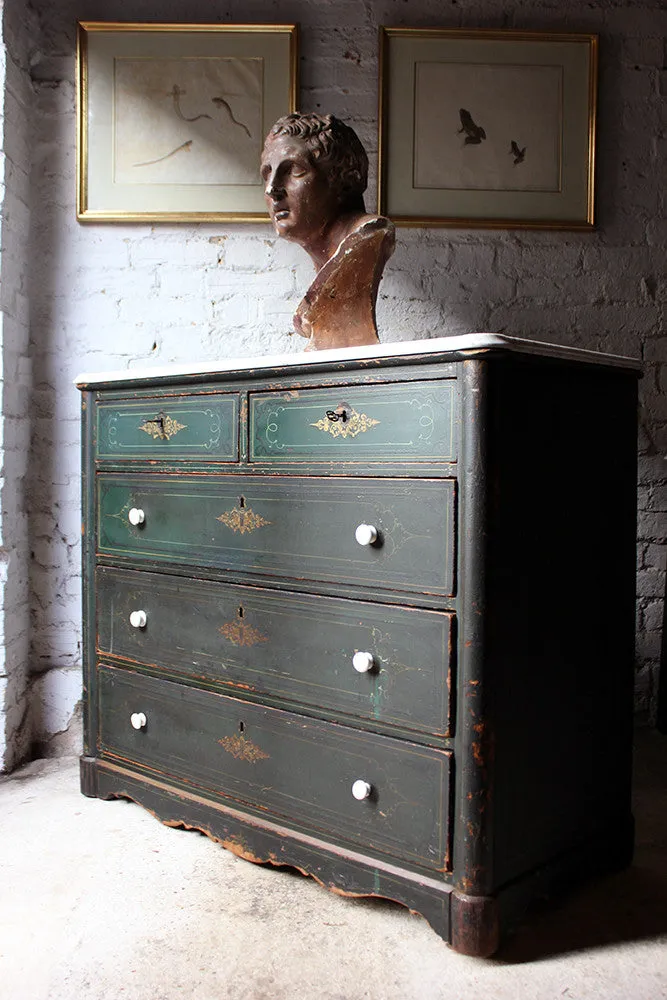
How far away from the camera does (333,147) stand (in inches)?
99.1

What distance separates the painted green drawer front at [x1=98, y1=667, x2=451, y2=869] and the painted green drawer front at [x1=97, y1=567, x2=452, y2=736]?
7 cm

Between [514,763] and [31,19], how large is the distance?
307 centimetres

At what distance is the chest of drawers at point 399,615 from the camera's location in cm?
195

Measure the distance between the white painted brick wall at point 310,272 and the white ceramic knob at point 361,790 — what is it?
5.34ft

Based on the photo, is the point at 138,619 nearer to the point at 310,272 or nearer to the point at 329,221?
the point at 329,221

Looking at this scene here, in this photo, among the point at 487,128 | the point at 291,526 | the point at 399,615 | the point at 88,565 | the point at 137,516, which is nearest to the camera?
the point at 399,615

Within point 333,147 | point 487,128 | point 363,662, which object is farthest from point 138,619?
point 487,128

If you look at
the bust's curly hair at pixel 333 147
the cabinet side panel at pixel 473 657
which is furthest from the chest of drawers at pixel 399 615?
the bust's curly hair at pixel 333 147

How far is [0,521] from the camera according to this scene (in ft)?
10.1

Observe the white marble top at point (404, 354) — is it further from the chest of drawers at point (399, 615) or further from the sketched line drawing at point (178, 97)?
the sketched line drawing at point (178, 97)

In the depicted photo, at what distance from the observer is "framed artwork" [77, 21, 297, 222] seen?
3299 millimetres

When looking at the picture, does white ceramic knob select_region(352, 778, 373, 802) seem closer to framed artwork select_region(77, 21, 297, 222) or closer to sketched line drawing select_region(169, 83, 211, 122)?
framed artwork select_region(77, 21, 297, 222)

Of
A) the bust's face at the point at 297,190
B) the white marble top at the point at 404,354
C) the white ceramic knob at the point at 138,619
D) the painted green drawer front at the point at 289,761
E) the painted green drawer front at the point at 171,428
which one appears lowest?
the painted green drawer front at the point at 289,761

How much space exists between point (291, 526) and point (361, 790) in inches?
25.8
